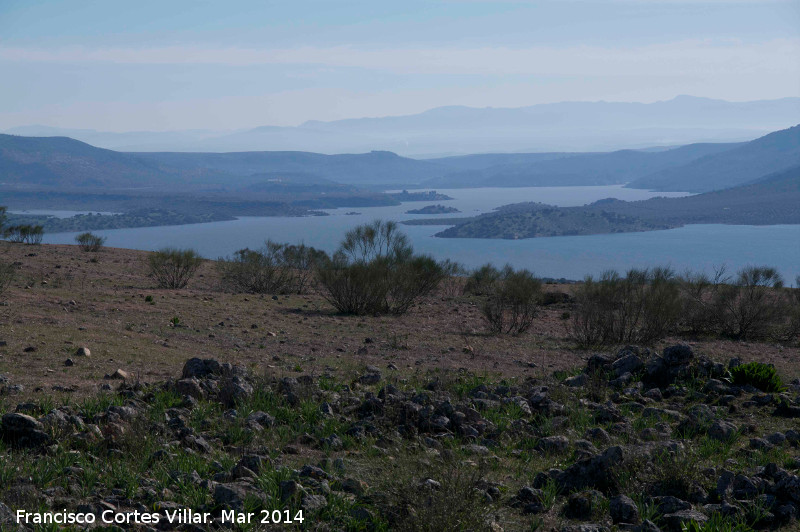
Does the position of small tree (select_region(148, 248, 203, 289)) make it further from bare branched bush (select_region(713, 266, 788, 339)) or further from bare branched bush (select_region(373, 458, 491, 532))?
bare branched bush (select_region(373, 458, 491, 532))

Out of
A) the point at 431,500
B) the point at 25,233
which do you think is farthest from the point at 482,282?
the point at 25,233

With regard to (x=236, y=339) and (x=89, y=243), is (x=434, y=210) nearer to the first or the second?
(x=89, y=243)

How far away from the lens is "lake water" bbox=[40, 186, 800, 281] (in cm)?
7312

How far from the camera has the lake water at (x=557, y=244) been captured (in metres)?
73.1

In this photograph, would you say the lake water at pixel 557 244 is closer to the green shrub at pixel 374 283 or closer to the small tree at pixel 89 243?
the small tree at pixel 89 243

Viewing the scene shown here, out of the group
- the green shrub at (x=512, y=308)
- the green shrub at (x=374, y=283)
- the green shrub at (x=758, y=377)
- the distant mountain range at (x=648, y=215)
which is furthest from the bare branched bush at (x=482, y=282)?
the distant mountain range at (x=648, y=215)

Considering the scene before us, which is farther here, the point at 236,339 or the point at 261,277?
the point at 261,277

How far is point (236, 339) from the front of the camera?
12258mm

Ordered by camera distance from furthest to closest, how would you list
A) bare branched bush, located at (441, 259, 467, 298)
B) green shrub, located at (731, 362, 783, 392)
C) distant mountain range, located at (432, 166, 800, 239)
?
distant mountain range, located at (432, 166, 800, 239) → bare branched bush, located at (441, 259, 467, 298) → green shrub, located at (731, 362, 783, 392)

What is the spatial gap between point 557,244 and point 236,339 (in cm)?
9266

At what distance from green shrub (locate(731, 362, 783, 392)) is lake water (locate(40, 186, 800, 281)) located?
55.0m

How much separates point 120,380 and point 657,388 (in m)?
6.70

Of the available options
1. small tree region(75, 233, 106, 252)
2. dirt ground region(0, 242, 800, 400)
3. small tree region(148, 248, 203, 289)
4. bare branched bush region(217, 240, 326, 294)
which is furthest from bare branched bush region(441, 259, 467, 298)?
small tree region(75, 233, 106, 252)

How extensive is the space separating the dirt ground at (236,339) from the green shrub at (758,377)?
1974 millimetres
